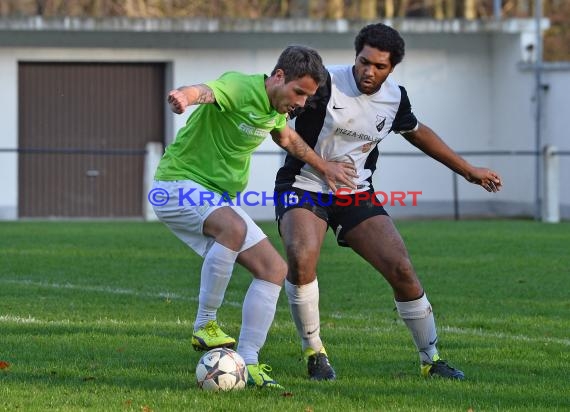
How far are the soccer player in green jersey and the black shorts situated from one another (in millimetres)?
191

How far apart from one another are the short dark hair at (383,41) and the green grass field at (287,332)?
6.00 feet

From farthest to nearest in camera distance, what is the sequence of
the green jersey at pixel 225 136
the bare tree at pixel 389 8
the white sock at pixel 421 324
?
1. the bare tree at pixel 389 8
2. the white sock at pixel 421 324
3. the green jersey at pixel 225 136

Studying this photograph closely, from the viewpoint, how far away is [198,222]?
7.35 m

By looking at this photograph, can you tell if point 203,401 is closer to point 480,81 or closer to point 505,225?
point 505,225

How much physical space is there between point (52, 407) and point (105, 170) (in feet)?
72.5

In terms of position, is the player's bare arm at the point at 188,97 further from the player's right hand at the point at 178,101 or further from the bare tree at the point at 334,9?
the bare tree at the point at 334,9

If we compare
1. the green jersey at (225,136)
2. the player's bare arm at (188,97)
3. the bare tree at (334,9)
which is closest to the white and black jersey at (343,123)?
the green jersey at (225,136)

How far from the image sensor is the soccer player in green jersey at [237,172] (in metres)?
7.10

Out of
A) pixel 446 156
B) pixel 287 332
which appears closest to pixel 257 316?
pixel 446 156

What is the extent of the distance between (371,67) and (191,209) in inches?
51.4

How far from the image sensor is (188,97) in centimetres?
666

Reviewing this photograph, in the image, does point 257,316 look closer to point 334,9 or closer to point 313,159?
point 313,159

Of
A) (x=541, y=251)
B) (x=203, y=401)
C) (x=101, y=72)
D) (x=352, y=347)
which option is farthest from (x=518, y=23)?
(x=203, y=401)

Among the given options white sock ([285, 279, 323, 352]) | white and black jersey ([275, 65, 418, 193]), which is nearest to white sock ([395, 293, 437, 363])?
white sock ([285, 279, 323, 352])
